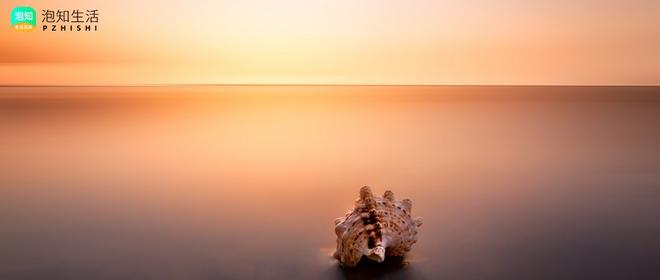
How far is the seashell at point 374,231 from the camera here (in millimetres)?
2342

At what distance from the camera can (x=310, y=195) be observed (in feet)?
12.9

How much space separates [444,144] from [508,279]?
171 inches

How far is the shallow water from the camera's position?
8.13ft

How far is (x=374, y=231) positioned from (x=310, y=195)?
1.60 metres

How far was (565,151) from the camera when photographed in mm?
6102

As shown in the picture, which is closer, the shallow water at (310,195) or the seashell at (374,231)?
the seashell at (374,231)

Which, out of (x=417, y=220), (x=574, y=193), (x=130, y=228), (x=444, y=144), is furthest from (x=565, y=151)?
(x=130, y=228)

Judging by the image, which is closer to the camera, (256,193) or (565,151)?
(256,193)

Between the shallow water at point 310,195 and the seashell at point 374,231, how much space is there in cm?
7

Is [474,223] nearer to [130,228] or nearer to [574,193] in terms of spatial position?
[574,193]

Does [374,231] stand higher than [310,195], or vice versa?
[310,195]

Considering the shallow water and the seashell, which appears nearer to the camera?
the seashell

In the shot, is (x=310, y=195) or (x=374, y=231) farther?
(x=310, y=195)

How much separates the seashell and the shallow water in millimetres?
72
